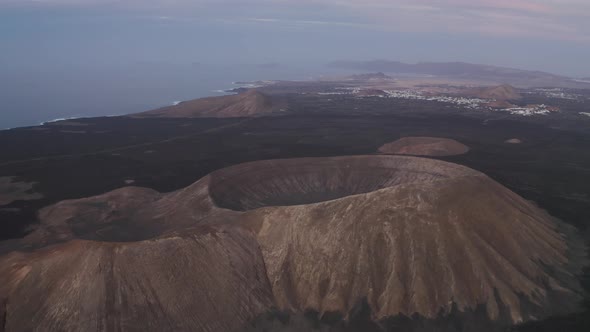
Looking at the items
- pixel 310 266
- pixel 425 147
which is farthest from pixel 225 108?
pixel 310 266

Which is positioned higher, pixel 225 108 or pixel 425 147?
pixel 225 108

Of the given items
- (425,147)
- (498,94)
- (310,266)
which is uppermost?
(498,94)

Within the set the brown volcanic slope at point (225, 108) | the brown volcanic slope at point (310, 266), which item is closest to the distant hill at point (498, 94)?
the brown volcanic slope at point (225, 108)

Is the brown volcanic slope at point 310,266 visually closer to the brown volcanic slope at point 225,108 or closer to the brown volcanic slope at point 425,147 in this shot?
the brown volcanic slope at point 425,147

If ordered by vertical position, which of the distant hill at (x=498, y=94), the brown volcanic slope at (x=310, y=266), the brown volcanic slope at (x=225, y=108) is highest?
the distant hill at (x=498, y=94)

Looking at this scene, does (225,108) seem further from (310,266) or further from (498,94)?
(498,94)

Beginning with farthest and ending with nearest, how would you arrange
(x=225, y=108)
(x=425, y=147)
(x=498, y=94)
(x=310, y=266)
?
(x=498, y=94) → (x=225, y=108) → (x=425, y=147) → (x=310, y=266)

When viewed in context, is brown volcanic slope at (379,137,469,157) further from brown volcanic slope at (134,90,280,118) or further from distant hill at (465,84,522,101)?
distant hill at (465,84,522,101)
